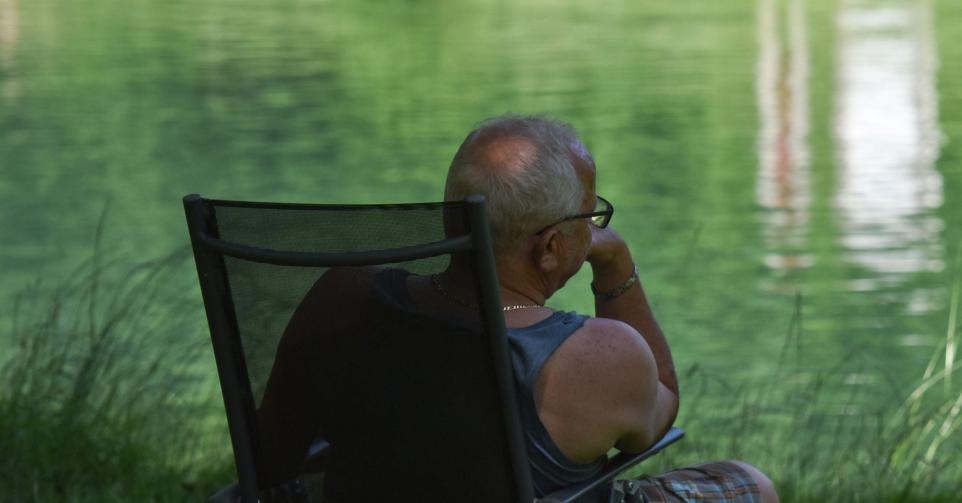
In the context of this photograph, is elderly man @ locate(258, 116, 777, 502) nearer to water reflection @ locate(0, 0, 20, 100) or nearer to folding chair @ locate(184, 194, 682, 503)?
folding chair @ locate(184, 194, 682, 503)

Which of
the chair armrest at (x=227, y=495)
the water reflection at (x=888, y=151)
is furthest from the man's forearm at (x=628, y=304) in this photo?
→ the water reflection at (x=888, y=151)

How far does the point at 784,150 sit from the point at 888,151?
33.5 inches

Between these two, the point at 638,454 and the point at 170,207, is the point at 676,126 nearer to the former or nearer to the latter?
the point at 170,207

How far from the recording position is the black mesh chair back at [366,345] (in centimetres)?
195

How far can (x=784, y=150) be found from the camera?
41.9ft

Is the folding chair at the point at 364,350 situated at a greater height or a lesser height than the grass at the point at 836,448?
greater

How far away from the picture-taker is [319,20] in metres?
27.6

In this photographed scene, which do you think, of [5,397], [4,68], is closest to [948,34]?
[4,68]

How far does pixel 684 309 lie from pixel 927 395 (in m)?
1.94

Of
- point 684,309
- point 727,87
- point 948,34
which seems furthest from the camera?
point 948,34

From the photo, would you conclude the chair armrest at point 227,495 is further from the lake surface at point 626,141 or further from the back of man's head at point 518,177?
the lake surface at point 626,141

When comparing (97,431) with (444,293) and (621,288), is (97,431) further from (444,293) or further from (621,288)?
(444,293)

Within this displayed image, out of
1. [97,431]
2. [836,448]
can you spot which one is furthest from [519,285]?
[836,448]

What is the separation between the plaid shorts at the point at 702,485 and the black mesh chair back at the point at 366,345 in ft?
1.11
